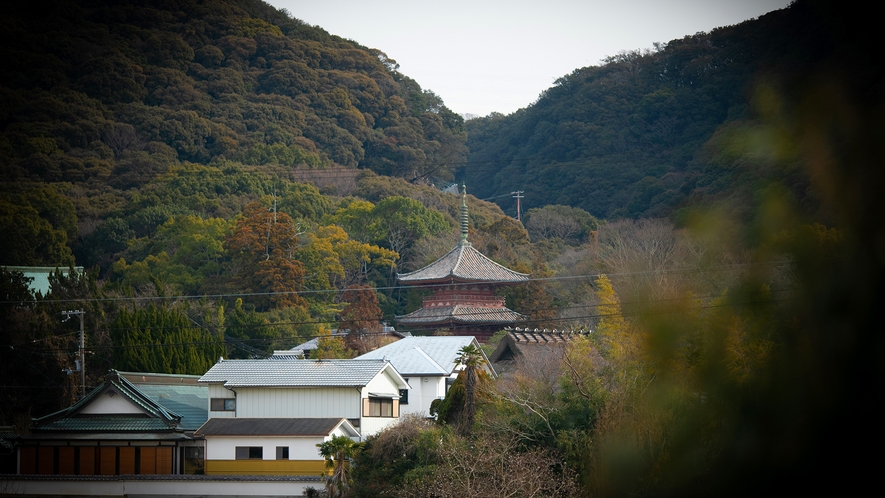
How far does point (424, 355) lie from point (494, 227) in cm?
2927

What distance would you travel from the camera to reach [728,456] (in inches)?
418

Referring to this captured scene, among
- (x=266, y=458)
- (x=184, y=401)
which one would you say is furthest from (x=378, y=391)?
(x=184, y=401)

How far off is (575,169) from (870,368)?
74.0 m

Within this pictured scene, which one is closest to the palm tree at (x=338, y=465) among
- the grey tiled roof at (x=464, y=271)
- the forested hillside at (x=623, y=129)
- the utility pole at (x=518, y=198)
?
the grey tiled roof at (x=464, y=271)

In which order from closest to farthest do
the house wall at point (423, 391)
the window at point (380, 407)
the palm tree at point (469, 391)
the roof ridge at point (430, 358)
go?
the palm tree at point (469, 391)
the window at point (380, 407)
the house wall at point (423, 391)
the roof ridge at point (430, 358)

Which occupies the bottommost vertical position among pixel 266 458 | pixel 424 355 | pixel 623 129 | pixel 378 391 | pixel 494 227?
pixel 266 458

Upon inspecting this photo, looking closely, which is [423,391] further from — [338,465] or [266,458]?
[338,465]

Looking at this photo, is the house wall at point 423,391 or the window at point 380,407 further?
the house wall at point 423,391

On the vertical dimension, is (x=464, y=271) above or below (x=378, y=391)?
above

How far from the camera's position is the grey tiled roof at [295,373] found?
96.3ft

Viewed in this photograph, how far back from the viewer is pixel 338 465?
23.2 m

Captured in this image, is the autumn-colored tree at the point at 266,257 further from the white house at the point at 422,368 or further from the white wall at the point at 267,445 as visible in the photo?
the white wall at the point at 267,445

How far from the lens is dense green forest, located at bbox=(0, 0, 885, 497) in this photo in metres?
9.96

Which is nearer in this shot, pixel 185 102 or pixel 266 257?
pixel 266 257
